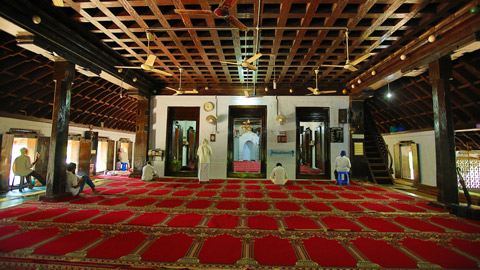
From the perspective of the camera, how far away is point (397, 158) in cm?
1101

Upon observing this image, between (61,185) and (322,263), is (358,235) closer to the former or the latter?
(322,263)

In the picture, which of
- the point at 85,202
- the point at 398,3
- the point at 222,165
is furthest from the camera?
the point at 222,165

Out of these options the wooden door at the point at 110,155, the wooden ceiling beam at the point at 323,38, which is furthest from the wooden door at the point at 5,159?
the wooden ceiling beam at the point at 323,38

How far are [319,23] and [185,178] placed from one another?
7061mm

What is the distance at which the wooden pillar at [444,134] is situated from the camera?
4.35m

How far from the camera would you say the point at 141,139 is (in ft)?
27.5

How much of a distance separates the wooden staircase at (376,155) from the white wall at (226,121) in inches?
55.1

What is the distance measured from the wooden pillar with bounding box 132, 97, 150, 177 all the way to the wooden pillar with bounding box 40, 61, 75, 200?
10.8ft

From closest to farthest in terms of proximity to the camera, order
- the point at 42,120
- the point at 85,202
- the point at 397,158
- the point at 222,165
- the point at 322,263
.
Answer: the point at 322,263 → the point at 85,202 → the point at 42,120 → the point at 222,165 → the point at 397,158

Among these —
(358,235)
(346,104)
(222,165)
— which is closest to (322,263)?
(358,235)

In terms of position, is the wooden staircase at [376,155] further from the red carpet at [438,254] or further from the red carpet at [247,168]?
the red carpet at [438,254]

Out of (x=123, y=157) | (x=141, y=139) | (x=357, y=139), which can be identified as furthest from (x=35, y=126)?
(x=357, y=139)

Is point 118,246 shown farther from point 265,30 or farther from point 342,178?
point 342,178

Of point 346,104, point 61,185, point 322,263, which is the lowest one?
point 322,263
